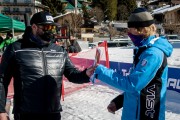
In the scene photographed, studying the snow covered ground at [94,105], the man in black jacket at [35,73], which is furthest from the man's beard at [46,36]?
the snow covered ground at [94,105]

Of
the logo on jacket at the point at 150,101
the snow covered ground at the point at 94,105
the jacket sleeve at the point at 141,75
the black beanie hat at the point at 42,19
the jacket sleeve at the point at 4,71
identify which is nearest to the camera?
the jacket sleeve at the point at 141,75

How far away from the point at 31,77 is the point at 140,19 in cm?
105

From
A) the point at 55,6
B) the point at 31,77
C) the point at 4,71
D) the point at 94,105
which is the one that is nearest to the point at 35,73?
the point at 31,77

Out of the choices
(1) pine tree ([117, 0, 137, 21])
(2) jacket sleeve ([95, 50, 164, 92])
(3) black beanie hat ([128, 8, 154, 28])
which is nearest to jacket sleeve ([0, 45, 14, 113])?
(2) jacket sleeve ([95, 50, 164, 92])

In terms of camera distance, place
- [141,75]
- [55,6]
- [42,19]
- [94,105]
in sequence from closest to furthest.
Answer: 1. [141,75]
2. [42,19]
3. [94,105]
4. [55,6]

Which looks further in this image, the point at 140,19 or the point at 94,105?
the point at 94,105

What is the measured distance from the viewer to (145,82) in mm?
2279

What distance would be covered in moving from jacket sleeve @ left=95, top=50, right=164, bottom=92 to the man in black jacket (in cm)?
53

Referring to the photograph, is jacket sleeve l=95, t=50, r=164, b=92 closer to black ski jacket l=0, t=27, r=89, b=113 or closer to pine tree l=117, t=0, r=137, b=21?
black ski jacket l=0, t=27, r=89, b=113

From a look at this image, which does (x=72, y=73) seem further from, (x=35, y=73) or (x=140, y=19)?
(x=140, y=19)

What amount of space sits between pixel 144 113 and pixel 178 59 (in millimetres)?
13163

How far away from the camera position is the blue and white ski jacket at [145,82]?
2.27 meters

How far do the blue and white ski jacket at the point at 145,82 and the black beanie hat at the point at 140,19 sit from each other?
124 mm

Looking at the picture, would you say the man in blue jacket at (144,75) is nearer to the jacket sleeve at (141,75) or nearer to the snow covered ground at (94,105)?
the jacket sleeve at (141,75)
